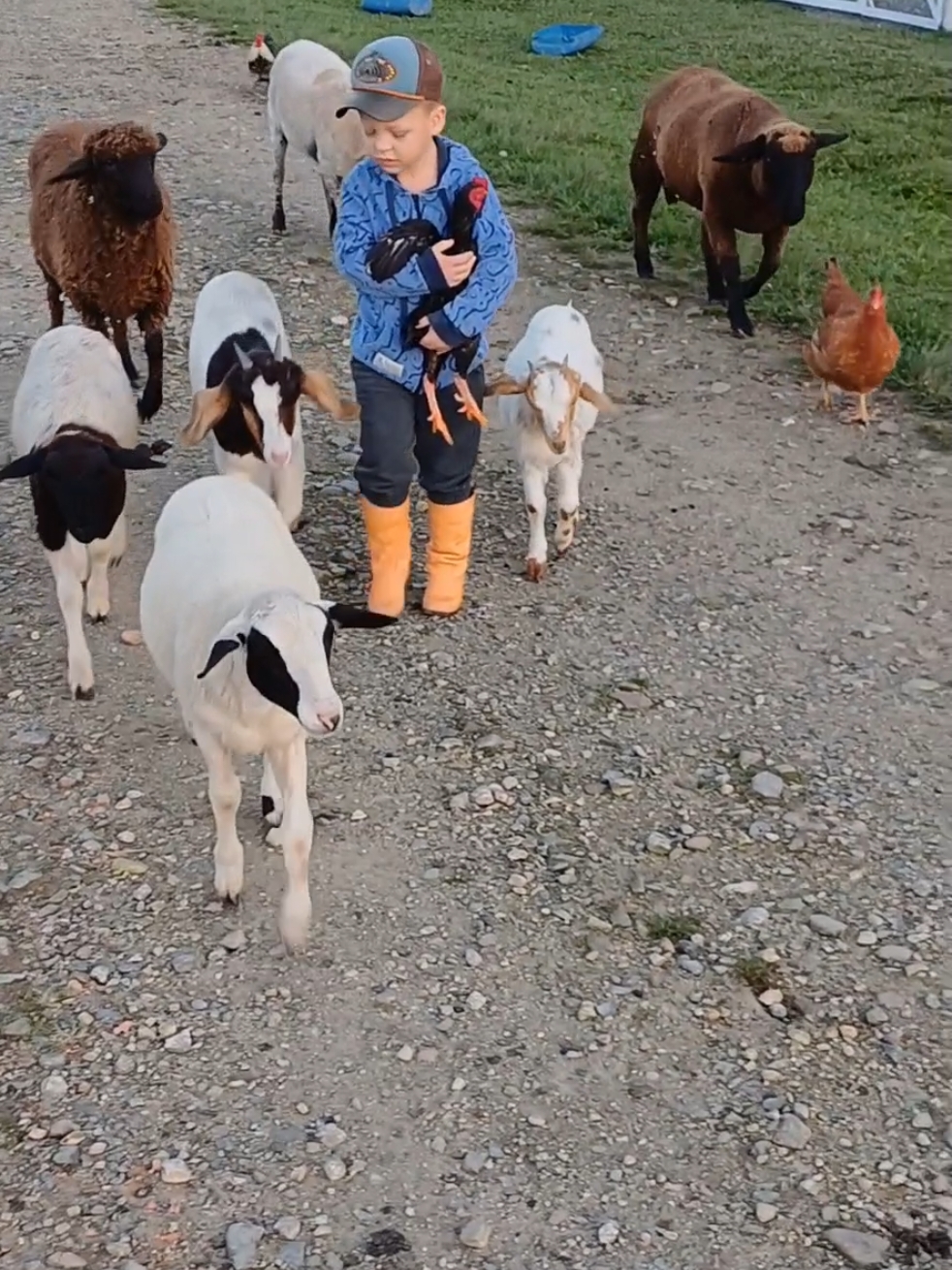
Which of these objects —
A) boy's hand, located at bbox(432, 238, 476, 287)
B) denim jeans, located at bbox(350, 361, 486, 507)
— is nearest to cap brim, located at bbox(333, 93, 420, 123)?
boy's hand, located at bbox(432, 238, 476, 287)

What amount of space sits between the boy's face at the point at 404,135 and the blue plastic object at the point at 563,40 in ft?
41.0

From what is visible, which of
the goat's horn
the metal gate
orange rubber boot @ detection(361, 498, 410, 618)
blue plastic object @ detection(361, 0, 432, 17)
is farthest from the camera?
the metal gate

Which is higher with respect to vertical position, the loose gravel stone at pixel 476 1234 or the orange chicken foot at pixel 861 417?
the loose gravel stone at pixel 476 1234

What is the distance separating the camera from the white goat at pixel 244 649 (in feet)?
12.1

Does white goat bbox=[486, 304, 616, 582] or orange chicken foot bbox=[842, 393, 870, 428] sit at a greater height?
white goat bbox=[486, 304, 616, 582]

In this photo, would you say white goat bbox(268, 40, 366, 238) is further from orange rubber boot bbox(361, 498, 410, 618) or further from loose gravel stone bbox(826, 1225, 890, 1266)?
loose gravel stone bbox(826, 1225, 890, 1266)

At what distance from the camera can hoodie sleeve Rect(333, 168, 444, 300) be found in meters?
5.02

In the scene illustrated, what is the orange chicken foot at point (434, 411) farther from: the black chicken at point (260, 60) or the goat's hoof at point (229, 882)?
the black chicken at point (260, 60)

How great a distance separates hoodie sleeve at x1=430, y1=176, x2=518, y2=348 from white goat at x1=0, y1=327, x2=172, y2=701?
3.51 feet

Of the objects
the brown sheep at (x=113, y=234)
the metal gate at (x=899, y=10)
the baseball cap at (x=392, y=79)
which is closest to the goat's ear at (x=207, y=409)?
the baseball cap at (x=392, y=79)

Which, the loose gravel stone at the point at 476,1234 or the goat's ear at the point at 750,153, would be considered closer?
the loose gravel stone at the point at 476,1234

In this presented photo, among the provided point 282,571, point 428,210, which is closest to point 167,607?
point 282,571

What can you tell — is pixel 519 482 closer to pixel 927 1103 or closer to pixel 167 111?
pixel 927 1103

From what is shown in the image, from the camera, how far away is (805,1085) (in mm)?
3721
